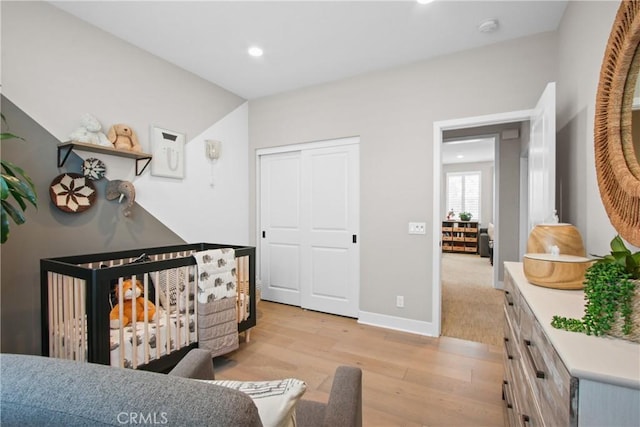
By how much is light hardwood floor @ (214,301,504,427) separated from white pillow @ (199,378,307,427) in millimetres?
1266

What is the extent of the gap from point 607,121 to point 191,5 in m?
2.56

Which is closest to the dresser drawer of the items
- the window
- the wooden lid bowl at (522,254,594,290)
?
the wooden lid bowl at (522,254,594,290)

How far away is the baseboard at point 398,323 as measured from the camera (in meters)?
2.81

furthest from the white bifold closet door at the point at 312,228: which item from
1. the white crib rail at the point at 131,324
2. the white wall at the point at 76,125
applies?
the white crib rail at the point at 131,324

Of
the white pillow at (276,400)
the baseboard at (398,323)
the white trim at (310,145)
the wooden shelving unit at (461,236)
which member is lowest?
the baseboard at (398,323)

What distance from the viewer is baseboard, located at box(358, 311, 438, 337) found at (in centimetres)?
281

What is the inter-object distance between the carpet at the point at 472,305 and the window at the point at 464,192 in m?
2.71

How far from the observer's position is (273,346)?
257 cm

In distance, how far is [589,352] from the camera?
684 millimetres

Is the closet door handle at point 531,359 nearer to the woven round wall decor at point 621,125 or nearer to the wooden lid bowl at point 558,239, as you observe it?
the woven round wall decor at point 621,125

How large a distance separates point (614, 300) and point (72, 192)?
9.84 feet

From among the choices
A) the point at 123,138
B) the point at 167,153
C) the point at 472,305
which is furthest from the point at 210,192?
the point at 472,305

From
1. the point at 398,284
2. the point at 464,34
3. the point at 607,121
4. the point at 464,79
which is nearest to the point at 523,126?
the point at 464,79

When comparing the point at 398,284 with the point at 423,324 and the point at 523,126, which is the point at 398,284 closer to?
the point at 423,324
